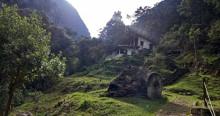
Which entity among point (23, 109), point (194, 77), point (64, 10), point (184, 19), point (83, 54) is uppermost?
point (64, 10)

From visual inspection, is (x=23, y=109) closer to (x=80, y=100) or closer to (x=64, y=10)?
(x=80, y=100)

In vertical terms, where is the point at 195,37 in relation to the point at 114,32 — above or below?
below

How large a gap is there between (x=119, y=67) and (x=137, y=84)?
31.4m

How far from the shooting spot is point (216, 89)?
4197 centimetres

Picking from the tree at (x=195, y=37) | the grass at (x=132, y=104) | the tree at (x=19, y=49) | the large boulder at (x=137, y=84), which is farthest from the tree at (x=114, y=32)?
the tree at (x=19, y=49)

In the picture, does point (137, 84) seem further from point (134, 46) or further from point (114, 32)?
point (114, 32)

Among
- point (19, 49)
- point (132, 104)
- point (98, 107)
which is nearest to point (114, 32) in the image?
point (132, 104)

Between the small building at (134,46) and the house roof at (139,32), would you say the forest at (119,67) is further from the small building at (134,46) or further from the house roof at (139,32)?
the small building at (134,46)

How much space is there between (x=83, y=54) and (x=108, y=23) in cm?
2516

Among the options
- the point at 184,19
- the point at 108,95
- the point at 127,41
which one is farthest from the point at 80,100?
the point at 127,41

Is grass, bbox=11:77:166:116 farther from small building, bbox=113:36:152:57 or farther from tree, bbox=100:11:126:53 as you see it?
tree, bbox=100:11:126:53

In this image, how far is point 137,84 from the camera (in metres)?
40.4

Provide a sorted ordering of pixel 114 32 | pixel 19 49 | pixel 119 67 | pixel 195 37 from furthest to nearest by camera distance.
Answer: pixel 114 32, pixel 119 67, pixel 195 37, pixel 19 49

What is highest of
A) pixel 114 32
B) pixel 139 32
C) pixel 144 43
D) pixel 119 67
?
pixel 114 32
